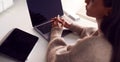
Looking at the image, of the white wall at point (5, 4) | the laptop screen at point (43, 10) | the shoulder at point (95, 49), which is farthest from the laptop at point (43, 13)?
the shoulder at point (95, 49)

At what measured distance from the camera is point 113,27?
27.4 inches

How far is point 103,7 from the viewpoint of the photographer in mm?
700

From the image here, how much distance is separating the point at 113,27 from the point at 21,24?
19.8 inches

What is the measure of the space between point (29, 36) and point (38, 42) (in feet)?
0.16

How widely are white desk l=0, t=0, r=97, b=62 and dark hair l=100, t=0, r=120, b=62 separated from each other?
0.29 meters

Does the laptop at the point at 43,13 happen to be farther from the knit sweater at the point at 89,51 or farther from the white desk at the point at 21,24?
the knit sweater at the point at 89,51

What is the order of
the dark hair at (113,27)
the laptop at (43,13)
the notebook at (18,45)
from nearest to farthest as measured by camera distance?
1. the dark hair at (113,27)
2. the notebook at (18,45)
3. the laptop at (43,13)

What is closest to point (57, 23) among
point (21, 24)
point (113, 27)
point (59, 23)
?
point (59, 23)

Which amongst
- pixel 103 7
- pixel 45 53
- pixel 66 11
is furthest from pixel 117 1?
pixel 66 11

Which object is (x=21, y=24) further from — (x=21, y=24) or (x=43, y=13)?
(x=43, y=13)

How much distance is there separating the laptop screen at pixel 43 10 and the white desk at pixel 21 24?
5 centimetres

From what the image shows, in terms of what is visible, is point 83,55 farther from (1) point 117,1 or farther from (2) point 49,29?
(2) point 49,29

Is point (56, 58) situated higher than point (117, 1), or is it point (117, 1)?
point (117, 1)

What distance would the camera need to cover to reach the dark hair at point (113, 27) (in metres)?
0.66
